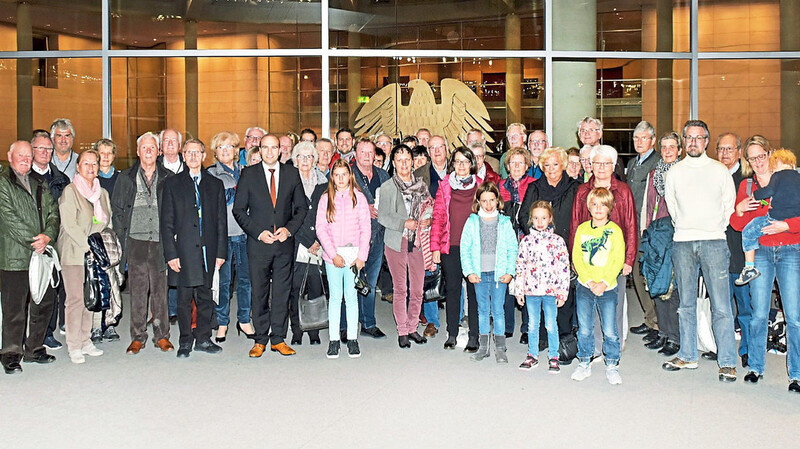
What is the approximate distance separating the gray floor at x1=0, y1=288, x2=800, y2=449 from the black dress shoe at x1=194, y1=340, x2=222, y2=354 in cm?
8

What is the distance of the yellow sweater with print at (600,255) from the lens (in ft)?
19.8

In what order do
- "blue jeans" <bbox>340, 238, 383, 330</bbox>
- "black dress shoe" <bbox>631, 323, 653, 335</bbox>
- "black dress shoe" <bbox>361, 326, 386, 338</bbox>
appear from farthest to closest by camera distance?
"black dress shoe" <bbox>631, 323, 653, 335</bbox> → "black dress shoe" <bbox>361, 326, 386, 338</bbox> → "blue jeans" <bbox>340, 238, 383, 330</bbox>

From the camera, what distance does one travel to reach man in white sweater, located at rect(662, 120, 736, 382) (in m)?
6.09

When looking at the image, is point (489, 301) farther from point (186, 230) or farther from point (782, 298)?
point (186, 230)

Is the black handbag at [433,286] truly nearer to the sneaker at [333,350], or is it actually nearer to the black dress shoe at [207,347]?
the sneaker at [333,350]

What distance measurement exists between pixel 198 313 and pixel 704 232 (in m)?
4.41

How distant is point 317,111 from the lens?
34.1ft

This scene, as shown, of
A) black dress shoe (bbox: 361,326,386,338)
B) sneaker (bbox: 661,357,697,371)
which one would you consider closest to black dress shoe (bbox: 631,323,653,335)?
sneaker (bbox: 661,357,697,371)

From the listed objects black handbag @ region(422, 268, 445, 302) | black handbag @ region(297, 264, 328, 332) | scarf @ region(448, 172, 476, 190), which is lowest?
black handbag @ region(297, 264, 328, 332)

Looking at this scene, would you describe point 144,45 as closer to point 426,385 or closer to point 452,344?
point 452,344

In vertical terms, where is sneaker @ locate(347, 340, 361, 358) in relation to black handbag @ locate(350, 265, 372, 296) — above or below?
below

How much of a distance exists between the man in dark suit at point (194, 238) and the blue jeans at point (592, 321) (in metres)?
3.22

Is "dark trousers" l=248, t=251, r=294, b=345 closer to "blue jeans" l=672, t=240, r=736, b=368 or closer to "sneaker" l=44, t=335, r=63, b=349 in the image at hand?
"sneaker" l=44, t=335, r=63, b=349

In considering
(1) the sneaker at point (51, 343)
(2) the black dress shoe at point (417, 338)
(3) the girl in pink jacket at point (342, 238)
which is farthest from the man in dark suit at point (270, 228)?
(1) the sneaker at point (51, 343)
